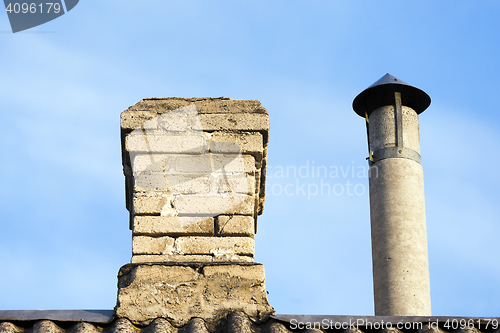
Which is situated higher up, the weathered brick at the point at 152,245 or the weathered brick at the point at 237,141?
the weathered brick at the point at 237,141

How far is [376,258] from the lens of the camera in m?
7.52

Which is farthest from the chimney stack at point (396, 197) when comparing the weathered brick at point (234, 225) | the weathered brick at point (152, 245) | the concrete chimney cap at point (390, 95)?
the weathered brick at point (152, 245)

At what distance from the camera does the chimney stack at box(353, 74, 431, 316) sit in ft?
23.7

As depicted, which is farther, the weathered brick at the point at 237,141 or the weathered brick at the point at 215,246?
the weathered brick at the point at 237,141

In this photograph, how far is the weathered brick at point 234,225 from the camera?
12.5 feet

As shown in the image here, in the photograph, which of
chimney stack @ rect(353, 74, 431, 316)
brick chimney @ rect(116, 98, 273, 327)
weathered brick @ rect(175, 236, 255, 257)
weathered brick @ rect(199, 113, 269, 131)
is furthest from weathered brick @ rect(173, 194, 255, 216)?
chimney stack @ rect(353, 74, 431, 316)

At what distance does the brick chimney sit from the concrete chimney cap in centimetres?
450

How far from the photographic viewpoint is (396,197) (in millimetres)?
7719

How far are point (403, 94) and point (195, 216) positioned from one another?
5.30m

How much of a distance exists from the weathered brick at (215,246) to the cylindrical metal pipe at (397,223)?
373 centimetres

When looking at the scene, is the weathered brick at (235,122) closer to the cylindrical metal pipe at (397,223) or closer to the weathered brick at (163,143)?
the weathered brick at (163,143)

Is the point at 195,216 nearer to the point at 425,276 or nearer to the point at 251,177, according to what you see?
the point at 251,177

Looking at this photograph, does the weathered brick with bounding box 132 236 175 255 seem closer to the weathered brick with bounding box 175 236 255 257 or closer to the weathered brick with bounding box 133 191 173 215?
the weathered brick with bounding box 175 236 255 257

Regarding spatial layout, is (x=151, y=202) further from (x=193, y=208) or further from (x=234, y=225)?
(x=234, y=225)
